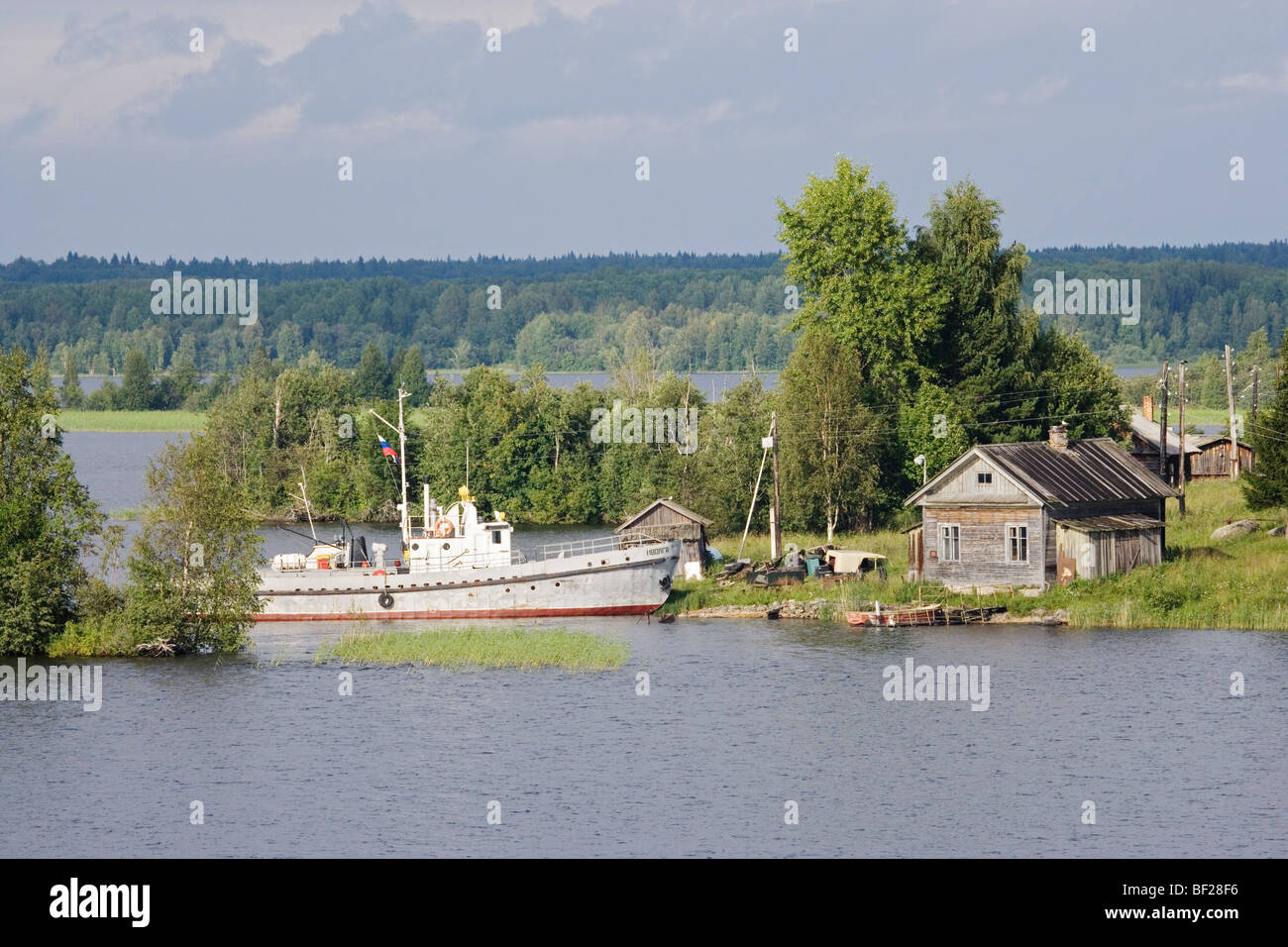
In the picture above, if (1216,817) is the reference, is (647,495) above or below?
above

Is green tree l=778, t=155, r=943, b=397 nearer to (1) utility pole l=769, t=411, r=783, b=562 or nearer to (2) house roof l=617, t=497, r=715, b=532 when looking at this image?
(1) utility pole l=769, t=411, r=783, b=562

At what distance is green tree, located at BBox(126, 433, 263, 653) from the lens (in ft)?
161

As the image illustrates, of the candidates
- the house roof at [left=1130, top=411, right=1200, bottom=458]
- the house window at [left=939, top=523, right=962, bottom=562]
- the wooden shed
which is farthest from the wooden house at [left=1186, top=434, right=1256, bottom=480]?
the house window at [left=939, top=523, right=962, bottom=562]

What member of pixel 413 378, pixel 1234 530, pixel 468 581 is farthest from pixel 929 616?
pixel 413 378

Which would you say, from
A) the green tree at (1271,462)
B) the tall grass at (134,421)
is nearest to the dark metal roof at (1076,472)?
the green tree at (1271,462)

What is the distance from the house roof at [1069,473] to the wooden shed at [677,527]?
382 inches

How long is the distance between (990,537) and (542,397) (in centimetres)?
4434

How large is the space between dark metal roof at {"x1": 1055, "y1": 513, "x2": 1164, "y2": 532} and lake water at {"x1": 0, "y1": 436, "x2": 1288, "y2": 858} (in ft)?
14.8

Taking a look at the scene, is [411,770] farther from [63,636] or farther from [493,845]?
[63,636]

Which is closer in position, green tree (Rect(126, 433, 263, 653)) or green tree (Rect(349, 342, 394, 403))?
green tree (Rect(126, 433, 263, 653))

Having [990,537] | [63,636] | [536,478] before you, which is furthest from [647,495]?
[63,636]

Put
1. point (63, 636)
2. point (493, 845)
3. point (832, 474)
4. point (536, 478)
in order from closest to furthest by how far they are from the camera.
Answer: point (493, 845), point (63, 636), point (832, 474), point (536, 478)
